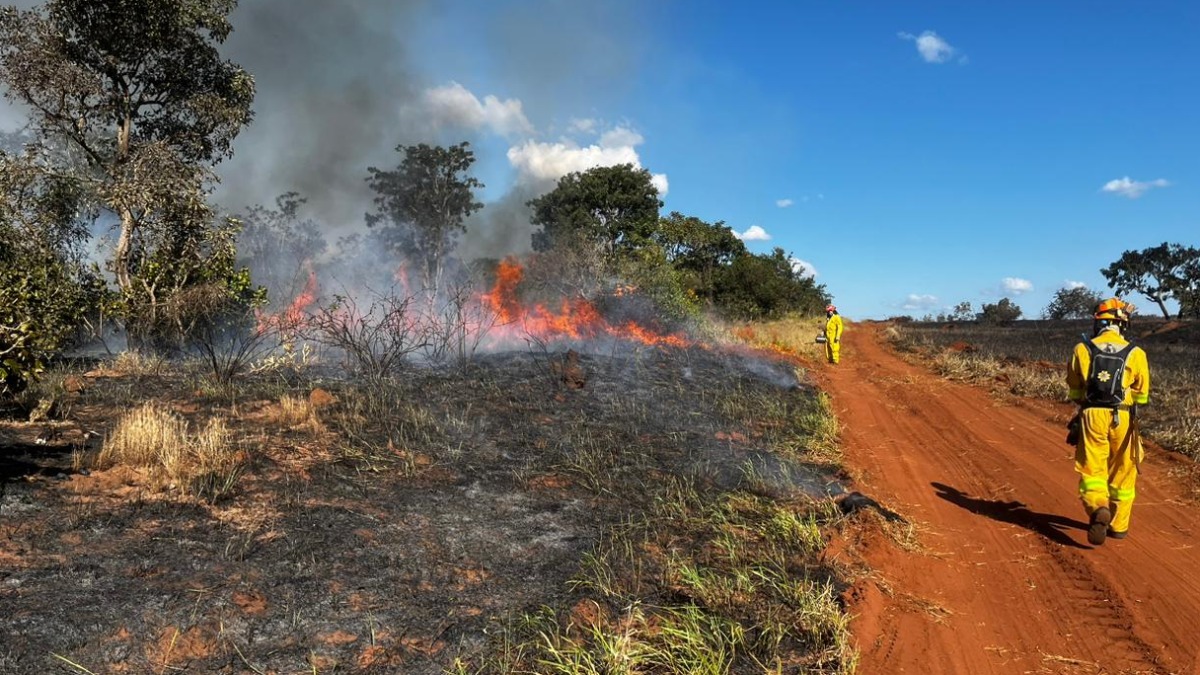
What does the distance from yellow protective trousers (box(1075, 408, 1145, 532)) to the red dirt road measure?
297mm

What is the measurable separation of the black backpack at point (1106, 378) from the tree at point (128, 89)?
13576 millimetres

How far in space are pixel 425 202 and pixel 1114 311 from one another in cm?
3364

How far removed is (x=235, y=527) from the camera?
194 inches

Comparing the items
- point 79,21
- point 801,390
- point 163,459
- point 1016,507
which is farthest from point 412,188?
Result: point 1016,507

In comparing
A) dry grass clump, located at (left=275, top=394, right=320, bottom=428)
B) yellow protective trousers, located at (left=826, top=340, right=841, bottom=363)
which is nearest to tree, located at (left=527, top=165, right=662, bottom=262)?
yellow protective trousers, located at (left=826, top=340, right=841, bottom=363)

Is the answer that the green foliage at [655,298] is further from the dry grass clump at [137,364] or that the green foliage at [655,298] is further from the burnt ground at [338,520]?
the dry grass clump at [137,364]

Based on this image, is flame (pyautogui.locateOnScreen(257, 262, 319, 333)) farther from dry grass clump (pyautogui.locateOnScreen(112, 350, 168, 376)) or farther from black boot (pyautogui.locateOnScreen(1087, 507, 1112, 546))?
black boot (pyautogui.locateOnScreen(1087, 507, 1112, 546))

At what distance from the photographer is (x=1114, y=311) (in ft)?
18.2

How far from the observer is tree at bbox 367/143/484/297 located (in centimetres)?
3341

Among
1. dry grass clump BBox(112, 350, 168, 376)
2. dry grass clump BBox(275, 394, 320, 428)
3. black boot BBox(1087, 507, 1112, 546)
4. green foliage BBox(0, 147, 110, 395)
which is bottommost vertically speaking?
black boot BBox(1087, 507, 1112, 546)

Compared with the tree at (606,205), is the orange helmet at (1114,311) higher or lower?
lower

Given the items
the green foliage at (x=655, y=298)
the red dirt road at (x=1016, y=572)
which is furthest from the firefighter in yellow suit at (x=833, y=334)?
the red dirt road at (x=1016, y=572)

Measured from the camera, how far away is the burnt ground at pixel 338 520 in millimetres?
3516

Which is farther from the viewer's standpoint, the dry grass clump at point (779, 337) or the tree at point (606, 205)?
the tree at point (606, 205)
